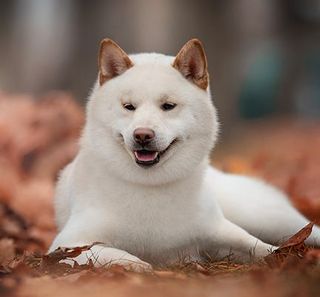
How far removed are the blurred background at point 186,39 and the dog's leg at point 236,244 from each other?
690cm

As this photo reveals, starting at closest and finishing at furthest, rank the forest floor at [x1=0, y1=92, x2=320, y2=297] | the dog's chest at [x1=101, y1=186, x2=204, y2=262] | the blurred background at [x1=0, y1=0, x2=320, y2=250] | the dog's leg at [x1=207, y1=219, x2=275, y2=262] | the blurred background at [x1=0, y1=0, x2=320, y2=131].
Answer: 1. the forest floor at [x1=0, y1=92, x2=320, y2=297]
2. the dog's chest at [x1=101, y1=186, x2=204, y2=262]
3. the dog's leg at [x1=207, y1=219, x2=275, y2=262]
4. the blurred background at [x1=0, y1=0, x2=320, y2=250]
5. the blurred background at [x1=0, y1=0, x2=320, y2=131]

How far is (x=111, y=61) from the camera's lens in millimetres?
4488

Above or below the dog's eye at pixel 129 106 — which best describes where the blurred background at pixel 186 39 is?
below

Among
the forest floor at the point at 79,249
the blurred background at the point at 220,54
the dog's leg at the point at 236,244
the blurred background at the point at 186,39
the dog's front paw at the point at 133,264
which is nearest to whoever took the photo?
the forest floor at the point at 79,249

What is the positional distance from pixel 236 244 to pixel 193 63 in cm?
95

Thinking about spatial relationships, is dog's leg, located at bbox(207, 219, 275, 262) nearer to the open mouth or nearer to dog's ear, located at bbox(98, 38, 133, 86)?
the open mouth

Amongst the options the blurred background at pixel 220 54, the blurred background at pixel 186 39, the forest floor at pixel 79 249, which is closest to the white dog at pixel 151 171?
the forest floor at pixel 79 249

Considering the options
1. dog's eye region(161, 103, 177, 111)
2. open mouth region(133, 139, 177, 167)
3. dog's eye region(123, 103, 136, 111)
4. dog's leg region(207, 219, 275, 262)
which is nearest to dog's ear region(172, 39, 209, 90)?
dog's eye region(161, 103, 177, 111)

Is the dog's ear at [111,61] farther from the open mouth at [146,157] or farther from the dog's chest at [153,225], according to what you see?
the dog's chest at [153,225]

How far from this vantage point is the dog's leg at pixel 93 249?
4.07 m

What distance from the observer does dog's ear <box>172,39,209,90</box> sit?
442cm

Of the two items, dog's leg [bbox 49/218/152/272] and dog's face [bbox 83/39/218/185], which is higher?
dog's face [bbox 83/39/218/185]

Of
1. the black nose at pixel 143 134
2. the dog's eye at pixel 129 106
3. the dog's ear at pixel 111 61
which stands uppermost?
the dog's ear at pixel 111 61

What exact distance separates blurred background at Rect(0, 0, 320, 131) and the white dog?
22.1ft
